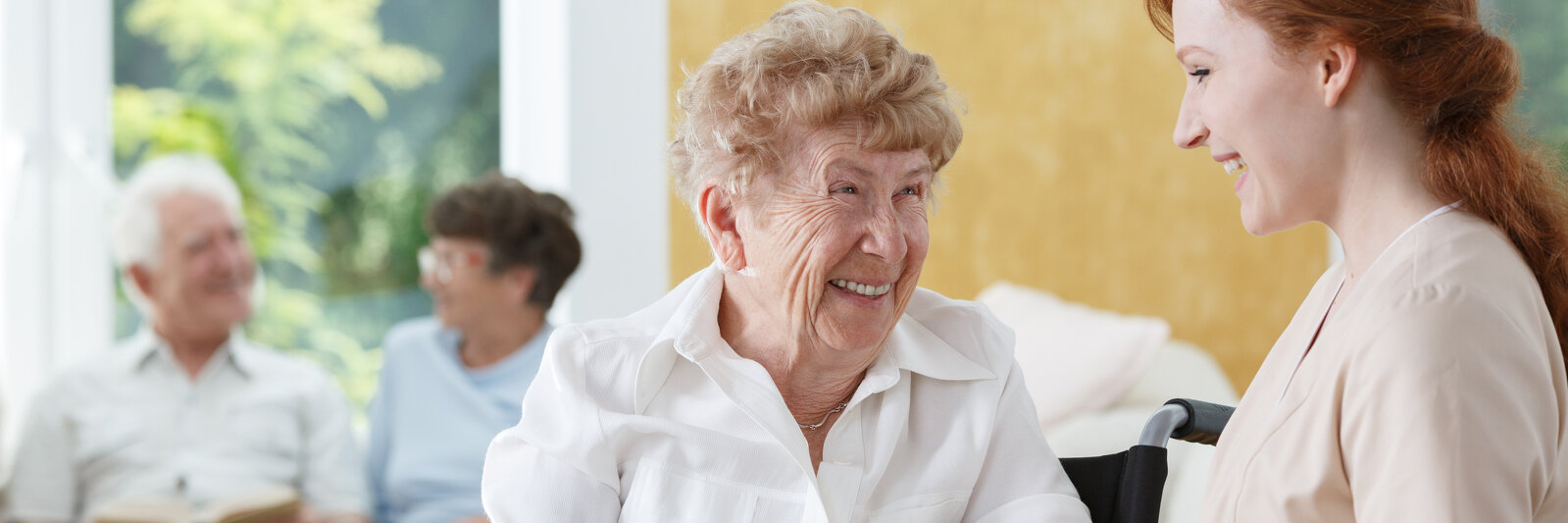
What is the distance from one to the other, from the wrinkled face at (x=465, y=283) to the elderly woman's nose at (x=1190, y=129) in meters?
2.17

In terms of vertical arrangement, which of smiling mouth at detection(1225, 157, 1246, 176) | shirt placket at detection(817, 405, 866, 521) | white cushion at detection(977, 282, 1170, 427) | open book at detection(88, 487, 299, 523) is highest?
smiling mouth at detection(1225, 157, 1246, 176)

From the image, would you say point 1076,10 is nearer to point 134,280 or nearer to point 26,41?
point 134,280

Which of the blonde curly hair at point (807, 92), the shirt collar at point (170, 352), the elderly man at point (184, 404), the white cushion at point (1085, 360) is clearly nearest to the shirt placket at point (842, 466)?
the blonde curly hair at point (807, 92)

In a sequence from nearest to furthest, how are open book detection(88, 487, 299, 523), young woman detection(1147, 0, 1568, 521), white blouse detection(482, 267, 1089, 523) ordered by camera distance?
young woman detection(1147, 0, 1568, 521) < white blouse detection(482, 267, 1089, 523) < open book detection(88, 487, 299, 523)

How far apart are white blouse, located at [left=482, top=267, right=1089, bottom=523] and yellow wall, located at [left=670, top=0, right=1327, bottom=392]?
2.11 meters

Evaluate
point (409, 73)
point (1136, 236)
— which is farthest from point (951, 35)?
point (409, 73)

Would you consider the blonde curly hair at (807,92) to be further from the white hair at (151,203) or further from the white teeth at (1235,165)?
the white hair at (151,203)

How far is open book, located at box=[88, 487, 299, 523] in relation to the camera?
2590mm

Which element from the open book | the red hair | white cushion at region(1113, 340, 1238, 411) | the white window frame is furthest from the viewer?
the white window frame

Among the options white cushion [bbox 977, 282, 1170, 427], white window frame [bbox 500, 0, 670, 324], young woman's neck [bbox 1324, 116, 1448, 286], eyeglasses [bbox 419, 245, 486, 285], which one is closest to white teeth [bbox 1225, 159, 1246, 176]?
young woman's neck [bbox 1324, 116, 1448, 286]

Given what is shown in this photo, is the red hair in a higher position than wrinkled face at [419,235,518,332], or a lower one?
higher

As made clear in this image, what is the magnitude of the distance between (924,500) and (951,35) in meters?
2.43

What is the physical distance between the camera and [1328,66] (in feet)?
3.38

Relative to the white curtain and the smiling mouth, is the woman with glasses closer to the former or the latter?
the white curtain
